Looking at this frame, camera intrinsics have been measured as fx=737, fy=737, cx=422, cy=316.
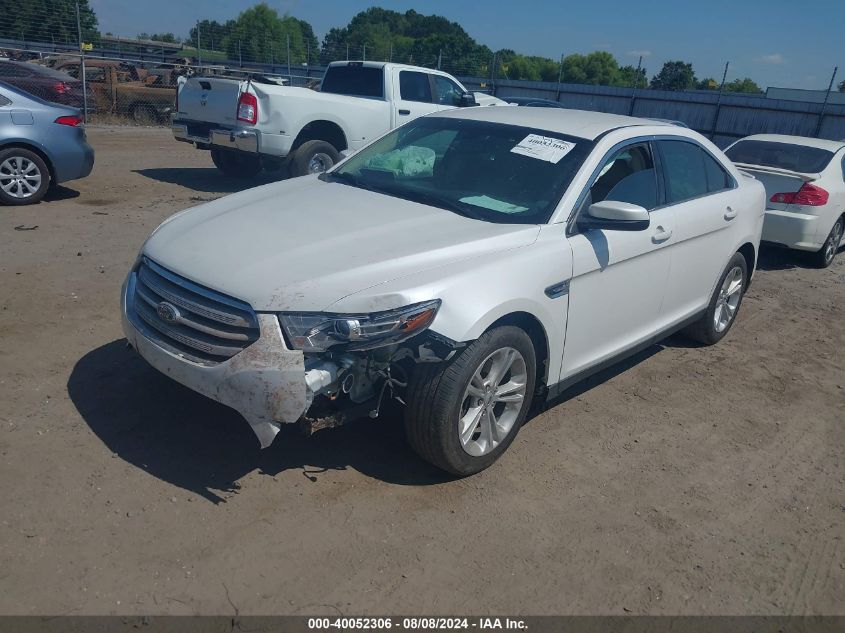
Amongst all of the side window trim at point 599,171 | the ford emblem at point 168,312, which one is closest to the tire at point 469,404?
the side window trim at point 599,171

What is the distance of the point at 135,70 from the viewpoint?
66.0 ft

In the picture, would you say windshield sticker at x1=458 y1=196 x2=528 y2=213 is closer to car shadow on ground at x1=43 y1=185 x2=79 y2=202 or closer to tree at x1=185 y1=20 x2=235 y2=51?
car shadow on ground at x1=43 y1=185 x2=79 y2=202

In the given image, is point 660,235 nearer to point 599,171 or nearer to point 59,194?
point 599,171

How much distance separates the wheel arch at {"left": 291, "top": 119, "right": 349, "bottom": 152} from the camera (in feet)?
34.8

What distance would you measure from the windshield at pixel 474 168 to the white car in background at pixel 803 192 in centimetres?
535

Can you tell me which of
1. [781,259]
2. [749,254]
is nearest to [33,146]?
[749,254]

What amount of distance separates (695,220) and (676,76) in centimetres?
6254

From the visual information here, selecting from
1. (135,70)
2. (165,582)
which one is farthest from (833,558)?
(135,70)

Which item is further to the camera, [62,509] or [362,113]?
[362,113]

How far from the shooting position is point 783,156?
9.25 meters

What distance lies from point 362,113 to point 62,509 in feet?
28.7

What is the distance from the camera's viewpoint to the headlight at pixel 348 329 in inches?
127

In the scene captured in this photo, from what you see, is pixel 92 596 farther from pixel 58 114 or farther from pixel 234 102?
pixel 234 102

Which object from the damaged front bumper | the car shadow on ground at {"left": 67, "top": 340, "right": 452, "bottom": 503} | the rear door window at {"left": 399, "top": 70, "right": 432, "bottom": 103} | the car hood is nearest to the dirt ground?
the car shadow on ground at {"left": 67, "top": 340, "right": 452, "bottom": 503}
